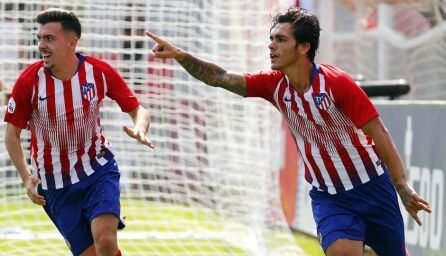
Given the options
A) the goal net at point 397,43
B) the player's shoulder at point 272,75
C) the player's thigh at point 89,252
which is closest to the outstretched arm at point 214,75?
the player's shoulder at point 272,75

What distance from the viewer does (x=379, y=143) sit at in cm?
621

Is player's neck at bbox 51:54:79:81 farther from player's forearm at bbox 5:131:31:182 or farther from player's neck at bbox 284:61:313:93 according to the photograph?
player's neck at bbox 284:61:313:93

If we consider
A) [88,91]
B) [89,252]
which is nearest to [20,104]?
[88,91]

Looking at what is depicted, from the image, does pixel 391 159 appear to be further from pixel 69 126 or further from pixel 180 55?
pixel 69 126

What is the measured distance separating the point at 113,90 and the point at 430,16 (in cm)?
932

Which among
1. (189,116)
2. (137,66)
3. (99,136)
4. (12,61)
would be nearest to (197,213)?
(189,116)

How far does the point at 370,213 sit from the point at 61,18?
2405 millimetres

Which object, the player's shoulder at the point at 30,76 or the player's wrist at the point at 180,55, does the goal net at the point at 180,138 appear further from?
the player's wrist at the point at 180,55

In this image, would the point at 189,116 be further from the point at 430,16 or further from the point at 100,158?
the point at 430,16

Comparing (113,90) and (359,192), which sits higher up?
(113,90)

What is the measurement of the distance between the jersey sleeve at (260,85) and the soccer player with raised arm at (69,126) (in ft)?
2.48

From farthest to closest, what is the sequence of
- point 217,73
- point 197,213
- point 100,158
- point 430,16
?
point 430,16 → point 197,213 → point 100,158 → point 217,73

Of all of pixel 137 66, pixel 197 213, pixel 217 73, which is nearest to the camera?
pixel 217 73

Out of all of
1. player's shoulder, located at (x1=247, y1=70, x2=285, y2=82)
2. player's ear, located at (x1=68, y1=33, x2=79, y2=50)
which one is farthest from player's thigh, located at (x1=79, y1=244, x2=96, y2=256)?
player's shoulder, located at (x1=247, y1=70, x2=285, y2=82)
